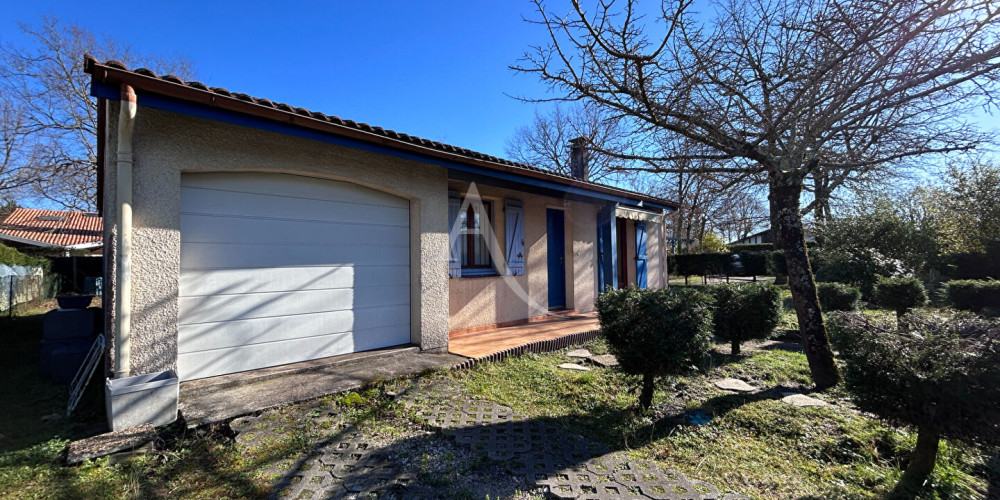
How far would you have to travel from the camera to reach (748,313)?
18.8 feet

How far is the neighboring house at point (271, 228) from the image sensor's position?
→ 3332 mm

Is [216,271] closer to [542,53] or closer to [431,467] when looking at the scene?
[431,467]

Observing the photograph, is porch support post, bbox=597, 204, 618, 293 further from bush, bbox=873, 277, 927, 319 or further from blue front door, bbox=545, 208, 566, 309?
bush, bbox=873, 277, 927, 319

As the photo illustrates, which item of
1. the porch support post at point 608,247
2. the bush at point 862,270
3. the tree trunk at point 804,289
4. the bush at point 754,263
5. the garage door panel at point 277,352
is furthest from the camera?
the bush at point 754,263

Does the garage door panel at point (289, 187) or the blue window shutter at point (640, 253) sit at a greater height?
the garage door panel at point (289, 187)

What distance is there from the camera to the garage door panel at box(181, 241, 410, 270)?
3.82 metres

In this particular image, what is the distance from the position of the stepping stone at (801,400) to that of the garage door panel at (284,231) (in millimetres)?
4719

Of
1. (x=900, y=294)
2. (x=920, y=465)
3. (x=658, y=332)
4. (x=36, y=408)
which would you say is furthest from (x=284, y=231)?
(x=900, y=294)

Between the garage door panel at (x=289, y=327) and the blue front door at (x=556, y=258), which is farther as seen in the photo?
the blue front door at (x=556, y=258)

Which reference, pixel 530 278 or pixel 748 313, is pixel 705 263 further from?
pixel 748 313

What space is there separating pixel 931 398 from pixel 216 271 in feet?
18.6

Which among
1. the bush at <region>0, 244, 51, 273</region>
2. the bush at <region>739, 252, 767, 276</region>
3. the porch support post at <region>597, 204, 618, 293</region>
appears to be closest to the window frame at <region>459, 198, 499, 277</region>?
the porch support post at <region>597, 204, 618, 293</region>

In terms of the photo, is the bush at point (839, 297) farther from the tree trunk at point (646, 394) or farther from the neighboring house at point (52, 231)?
the neighboring house at point (52, 231)

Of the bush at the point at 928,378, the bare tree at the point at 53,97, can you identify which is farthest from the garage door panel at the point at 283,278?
the bare tree at the point at 53,97
